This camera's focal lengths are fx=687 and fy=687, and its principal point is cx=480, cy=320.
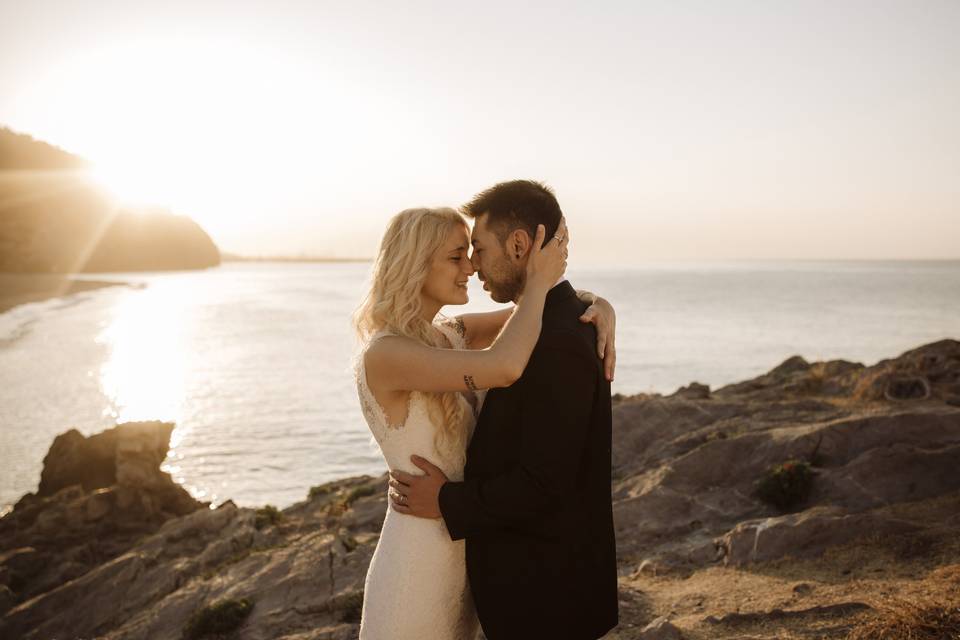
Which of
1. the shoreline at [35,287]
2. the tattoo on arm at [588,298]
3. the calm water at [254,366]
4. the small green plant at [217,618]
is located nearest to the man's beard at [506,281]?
the tattoo on arm at [588,298]

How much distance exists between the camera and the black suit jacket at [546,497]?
298 cm

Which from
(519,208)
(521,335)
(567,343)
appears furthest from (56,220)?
(567,343)

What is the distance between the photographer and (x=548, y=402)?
2979 mm

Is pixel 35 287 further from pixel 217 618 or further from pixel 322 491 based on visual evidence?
pixel 217 618

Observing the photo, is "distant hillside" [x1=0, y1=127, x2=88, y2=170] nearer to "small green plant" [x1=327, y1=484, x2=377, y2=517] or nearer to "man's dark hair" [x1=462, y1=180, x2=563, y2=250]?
"small green plant" [x1=327, y1=484, x2=377, y2=517]

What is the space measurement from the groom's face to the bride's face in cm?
10

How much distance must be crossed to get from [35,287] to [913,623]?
11890 cm

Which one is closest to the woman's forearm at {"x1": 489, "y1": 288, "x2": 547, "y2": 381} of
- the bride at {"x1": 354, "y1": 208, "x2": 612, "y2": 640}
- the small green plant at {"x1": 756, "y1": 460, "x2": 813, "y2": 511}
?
the bride at {"x1": 354, "y1": 208, "x2": 612, "y2": 640}

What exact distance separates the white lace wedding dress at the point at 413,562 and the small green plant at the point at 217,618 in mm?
6189

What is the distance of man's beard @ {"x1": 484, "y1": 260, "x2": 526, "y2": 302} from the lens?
11.3ft

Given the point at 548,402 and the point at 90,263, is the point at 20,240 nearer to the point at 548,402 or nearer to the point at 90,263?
the point at 90,263

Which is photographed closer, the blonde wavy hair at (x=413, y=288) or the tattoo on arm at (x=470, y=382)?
the tattoo on arm at (x=470, y=382)

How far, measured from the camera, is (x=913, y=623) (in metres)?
5.32

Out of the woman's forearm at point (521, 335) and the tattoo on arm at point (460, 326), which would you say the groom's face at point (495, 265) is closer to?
the woman's forearm at point (521, 335)
